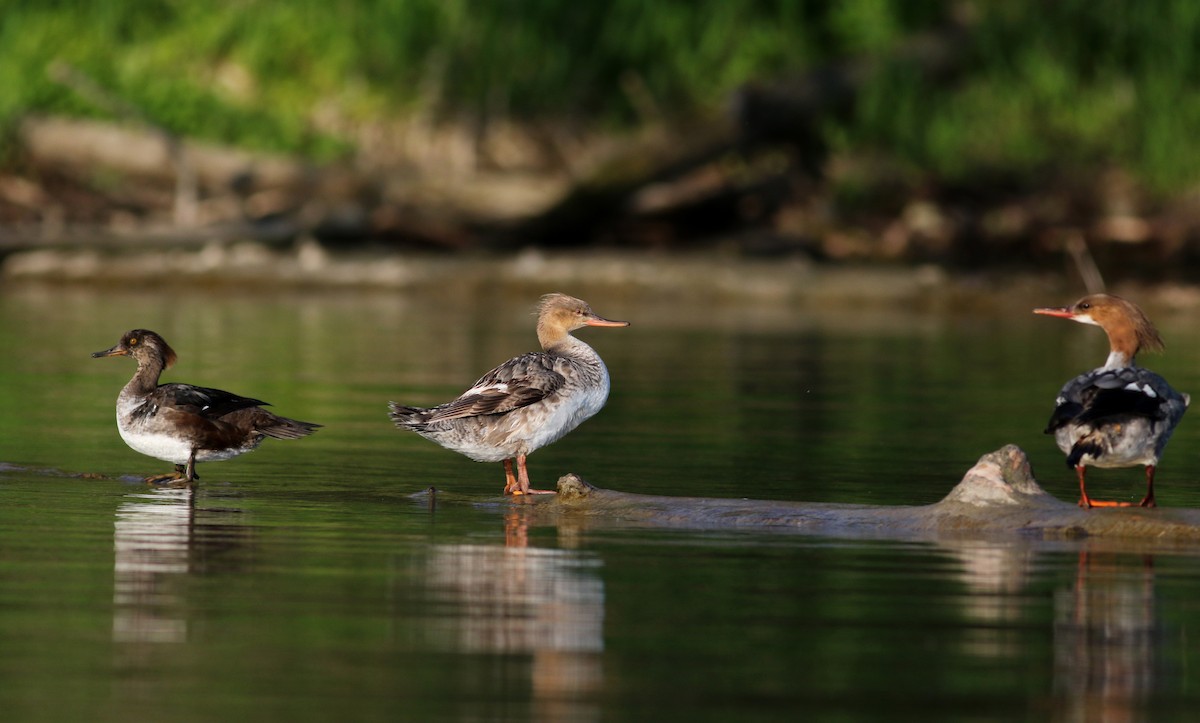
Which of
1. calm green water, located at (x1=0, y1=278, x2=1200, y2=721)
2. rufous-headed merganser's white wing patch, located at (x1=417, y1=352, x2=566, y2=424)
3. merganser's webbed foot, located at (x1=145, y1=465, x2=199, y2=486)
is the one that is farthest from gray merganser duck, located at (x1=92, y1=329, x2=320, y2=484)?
rufous-headed merganser's white wing patch, located at (x1=417, y1=352, x2=566, y2=424)

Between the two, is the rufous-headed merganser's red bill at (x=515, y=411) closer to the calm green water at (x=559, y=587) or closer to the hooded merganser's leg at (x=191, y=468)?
the calm green water at (x=559, y=587)

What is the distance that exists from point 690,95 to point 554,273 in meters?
4.67

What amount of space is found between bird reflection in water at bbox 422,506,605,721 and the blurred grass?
22.1 meters

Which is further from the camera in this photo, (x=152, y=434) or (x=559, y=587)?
(x=152, y=434)

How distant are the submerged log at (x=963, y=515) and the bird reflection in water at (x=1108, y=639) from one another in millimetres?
476

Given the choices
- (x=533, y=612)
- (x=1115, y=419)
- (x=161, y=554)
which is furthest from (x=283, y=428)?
(x=1115, y=419)

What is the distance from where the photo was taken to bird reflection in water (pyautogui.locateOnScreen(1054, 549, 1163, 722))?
5879mm

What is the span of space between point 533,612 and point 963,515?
2.74 m

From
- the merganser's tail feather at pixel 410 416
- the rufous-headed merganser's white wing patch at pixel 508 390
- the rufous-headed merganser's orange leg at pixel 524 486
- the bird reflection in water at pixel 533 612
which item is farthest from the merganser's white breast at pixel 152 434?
the bird reflection in water at pixel 533 612

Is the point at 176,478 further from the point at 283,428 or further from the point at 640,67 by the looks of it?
the point at 640,67

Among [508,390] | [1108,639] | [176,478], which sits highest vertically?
[508,390]

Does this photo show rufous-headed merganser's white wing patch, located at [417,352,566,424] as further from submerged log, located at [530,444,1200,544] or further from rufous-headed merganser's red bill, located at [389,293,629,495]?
submerged log, located at [530,444,1200,544]

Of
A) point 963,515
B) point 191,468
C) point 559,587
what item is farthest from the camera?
point 191,468

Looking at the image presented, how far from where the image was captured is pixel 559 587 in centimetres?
758
